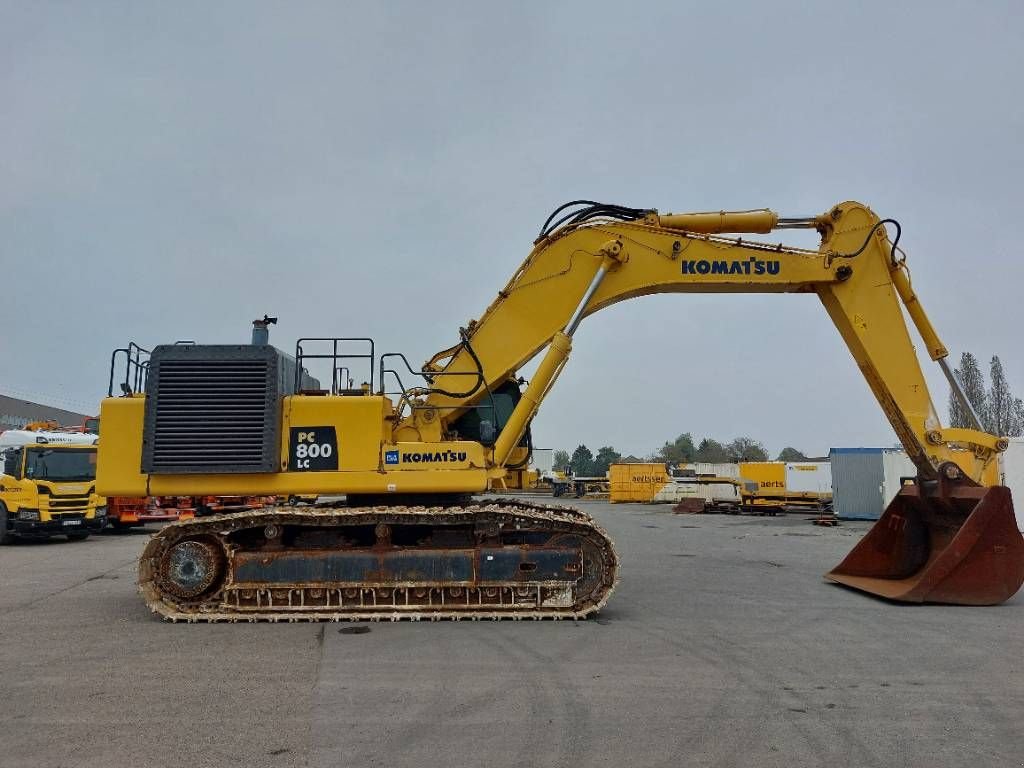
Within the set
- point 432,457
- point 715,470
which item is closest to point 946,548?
point 432,457

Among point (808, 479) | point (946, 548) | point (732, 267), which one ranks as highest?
point (732, 267)

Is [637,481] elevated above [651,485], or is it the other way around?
[637,481]

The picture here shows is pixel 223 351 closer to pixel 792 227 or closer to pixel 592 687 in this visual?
pixel 592 687

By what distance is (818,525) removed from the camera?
976 inches

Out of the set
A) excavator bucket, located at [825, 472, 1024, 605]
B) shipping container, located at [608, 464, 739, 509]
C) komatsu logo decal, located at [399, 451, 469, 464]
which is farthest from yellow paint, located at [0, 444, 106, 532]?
shipping container, located at [608, 464, 739, 509]

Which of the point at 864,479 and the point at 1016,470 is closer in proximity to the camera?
the point at 1016,470

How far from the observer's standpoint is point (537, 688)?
18.8 feet

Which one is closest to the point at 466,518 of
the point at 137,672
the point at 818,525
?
the point at 137,672

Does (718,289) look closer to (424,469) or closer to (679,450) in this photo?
(424,469)

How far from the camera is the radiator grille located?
8.43 metres

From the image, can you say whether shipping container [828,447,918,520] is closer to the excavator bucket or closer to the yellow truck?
the excavator bucket

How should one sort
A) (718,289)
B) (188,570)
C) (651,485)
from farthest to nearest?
(651,485) → (718,289) → (188,570)

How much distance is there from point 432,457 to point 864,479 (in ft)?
78.7

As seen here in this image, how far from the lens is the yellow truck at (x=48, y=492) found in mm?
18156
